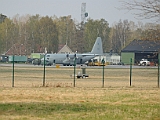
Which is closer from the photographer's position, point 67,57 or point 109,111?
point 109,111

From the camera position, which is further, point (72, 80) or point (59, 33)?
point (59, 33)

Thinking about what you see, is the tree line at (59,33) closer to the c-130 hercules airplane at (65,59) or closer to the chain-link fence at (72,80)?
the c-130 hercules airplane at (65,59)

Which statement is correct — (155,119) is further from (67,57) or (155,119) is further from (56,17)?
(56,17)

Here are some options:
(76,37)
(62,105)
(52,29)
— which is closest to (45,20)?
(52,29)

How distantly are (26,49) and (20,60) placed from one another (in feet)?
76.4

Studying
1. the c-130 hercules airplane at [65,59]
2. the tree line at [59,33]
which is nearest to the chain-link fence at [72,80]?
the c-130 hercules airplane at [65,59]

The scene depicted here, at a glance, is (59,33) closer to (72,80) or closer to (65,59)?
(65,59)

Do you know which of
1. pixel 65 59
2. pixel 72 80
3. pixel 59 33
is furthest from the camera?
pixel 59 33

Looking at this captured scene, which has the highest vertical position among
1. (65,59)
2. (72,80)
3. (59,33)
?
(59,33)

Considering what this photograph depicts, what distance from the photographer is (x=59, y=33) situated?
13288 centimetres

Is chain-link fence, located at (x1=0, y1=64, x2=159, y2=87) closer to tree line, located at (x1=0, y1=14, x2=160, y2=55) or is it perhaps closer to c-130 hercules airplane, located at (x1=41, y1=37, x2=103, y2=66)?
c-130 hercules airplane, located at (x1=41, y1=37, x2=103, y2=66)

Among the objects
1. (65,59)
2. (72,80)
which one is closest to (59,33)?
(65,59)

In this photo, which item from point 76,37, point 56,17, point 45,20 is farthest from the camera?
point 56,17

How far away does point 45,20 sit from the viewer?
4414 inches
